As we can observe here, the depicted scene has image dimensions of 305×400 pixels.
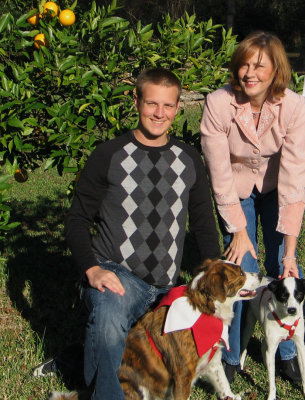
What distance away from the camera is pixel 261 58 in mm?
3357

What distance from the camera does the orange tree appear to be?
375cm

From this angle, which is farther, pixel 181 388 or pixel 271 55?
pixel 271 55

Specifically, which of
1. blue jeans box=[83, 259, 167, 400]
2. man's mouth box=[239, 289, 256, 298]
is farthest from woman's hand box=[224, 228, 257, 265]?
blue jeans box=[83, 259, 167, 400]

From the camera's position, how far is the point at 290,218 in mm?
3637

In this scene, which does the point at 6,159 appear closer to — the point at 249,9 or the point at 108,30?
the point at 108,30

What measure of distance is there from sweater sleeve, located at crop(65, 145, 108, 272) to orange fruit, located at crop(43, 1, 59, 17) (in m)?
1.33

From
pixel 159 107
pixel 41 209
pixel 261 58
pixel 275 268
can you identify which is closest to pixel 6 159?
pixel 159 107

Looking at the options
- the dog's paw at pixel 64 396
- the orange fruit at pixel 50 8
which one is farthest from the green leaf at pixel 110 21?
the dog's paw at pixel 64 396

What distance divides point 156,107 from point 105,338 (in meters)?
1.41

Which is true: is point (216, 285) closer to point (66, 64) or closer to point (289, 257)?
point (289, 257)

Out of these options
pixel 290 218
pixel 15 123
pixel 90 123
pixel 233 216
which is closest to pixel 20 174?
pixel 15 123

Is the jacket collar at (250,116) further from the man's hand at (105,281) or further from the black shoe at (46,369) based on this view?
the black shoe at (46,369)

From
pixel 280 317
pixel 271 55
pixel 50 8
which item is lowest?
pixel 280 317

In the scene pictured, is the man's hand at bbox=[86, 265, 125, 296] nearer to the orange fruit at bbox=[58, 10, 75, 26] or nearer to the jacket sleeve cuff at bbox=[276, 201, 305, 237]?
the jacket sleeve cuff at bbox=[276, 201, 305, 237]
